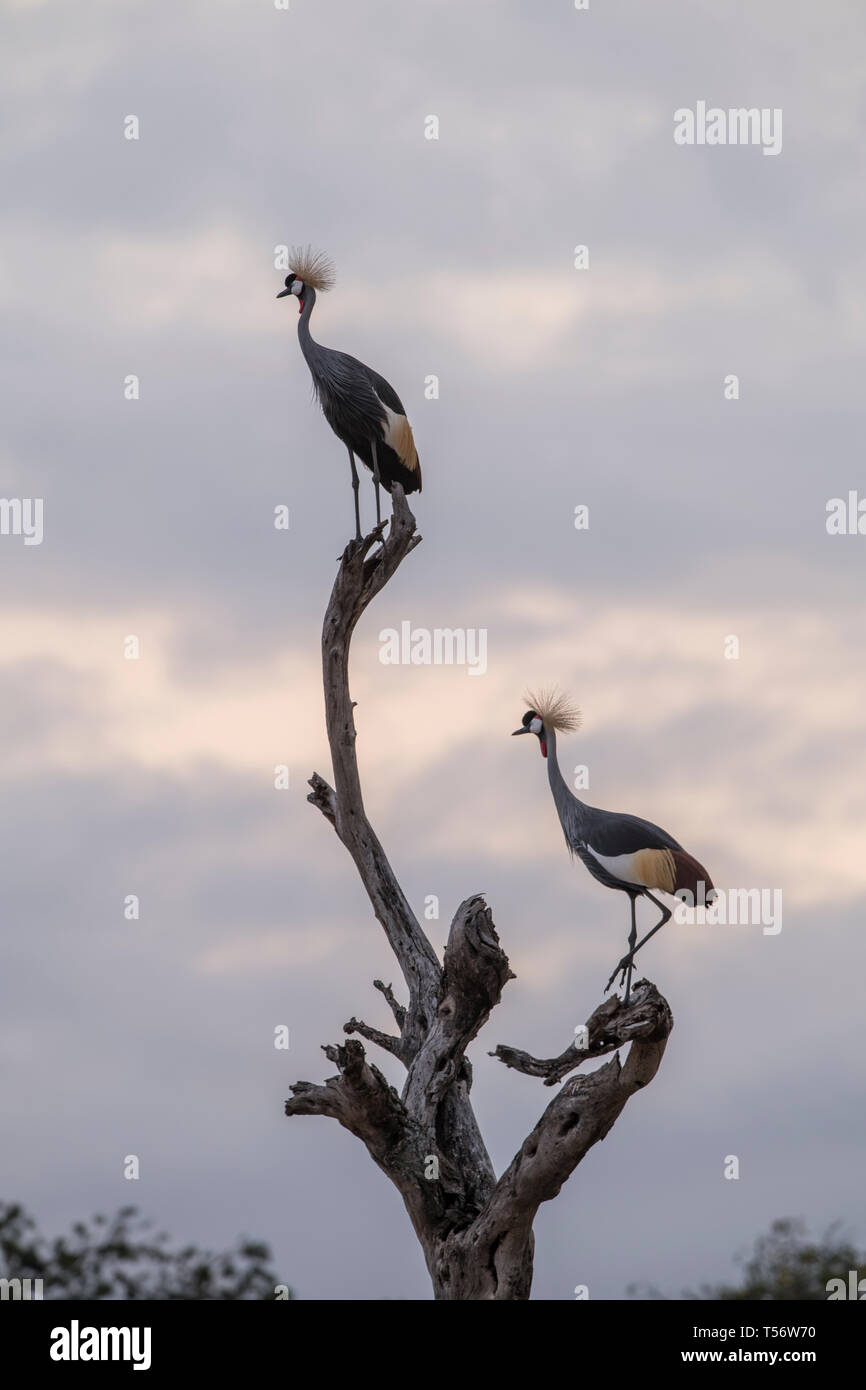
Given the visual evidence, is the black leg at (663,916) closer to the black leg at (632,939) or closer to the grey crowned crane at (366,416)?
the black leg at (632,939)

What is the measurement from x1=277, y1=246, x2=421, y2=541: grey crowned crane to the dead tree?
1.04 m

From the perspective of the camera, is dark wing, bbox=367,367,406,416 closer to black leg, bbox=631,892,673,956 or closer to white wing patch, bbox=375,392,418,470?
white wing patch, bbox=375,392,418,470

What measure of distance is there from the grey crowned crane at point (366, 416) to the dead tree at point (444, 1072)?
1043 millimetres

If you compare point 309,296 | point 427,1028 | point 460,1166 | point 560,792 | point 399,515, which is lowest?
point 460,1166

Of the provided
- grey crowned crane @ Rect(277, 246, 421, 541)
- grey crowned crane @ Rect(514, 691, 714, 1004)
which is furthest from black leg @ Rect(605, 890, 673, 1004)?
grey crowned crane @ Rect(277, 246, 421, 541)

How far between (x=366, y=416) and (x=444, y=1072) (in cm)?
522

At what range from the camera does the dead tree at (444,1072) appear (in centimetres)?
1026

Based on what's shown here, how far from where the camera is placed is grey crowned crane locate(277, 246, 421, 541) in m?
12.8
